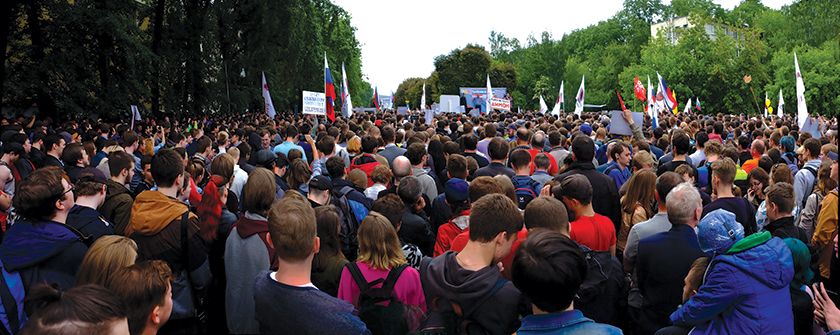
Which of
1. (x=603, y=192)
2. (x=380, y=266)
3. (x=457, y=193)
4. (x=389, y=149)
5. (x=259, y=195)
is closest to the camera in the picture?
(x=380, y=266)

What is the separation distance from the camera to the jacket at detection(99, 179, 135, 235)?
16.4 feet

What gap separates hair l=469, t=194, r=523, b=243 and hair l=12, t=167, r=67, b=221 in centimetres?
271

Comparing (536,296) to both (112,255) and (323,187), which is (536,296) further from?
(323,187)

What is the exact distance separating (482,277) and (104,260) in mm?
2003

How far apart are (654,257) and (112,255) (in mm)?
3319

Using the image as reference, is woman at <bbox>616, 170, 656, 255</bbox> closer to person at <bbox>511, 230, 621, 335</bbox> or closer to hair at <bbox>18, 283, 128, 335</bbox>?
person at <bbox>511, 230, 621, 335</bbox>

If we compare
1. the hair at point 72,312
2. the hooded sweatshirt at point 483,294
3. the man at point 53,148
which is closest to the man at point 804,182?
the hooded sweatshirt at point 483,294

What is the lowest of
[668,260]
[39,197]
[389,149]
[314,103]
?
[668,260]

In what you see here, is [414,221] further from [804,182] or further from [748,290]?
[804,182]

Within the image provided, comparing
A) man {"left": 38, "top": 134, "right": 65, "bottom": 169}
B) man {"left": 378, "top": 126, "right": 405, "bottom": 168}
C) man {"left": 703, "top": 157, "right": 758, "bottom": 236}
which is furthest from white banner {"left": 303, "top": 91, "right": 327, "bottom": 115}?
man {"left": 703, "top": 157, "right": 758, "bottom": 236}

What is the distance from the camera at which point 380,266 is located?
3.31m

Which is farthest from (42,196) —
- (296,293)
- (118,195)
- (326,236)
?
(296,293)

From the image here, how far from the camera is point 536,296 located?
235cm

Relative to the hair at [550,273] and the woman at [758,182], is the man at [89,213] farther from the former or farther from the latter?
the woman at [758,182]
